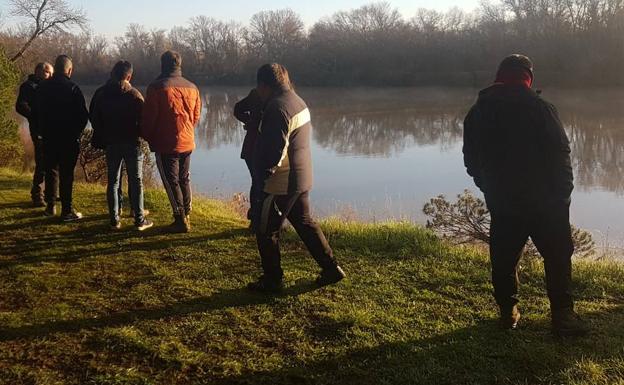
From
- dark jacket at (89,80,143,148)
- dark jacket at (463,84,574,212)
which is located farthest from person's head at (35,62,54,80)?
dark jacket at (463,84,574,212)

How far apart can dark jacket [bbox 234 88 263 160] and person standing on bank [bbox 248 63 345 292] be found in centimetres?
99

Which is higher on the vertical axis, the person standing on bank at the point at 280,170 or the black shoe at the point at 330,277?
the person standing on bank at the point at 280,170

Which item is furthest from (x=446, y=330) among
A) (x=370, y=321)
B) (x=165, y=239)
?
(x=165, y=239)

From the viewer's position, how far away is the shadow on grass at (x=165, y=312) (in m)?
3.66

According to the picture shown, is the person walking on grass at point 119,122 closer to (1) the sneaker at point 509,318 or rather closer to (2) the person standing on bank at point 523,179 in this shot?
(2) the person standing on bank at point 523,179

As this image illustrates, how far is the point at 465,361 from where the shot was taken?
3.32 metres

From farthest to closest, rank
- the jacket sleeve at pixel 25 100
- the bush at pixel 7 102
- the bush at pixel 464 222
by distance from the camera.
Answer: the bush at pixel 7 102 < the bush at pixel 464 222 < the jacket sleeve at pixel 25 100

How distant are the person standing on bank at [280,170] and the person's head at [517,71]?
4.73 feet

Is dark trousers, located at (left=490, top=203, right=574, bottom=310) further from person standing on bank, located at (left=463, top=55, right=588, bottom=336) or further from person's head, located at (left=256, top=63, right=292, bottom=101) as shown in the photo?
person's head, located at (left=256, top=63, right=292, bottom=101)

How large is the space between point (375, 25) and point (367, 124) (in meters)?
59.8

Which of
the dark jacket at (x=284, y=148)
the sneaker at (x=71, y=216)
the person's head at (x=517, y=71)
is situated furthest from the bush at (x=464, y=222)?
the sneaker at (x=71, y=216)

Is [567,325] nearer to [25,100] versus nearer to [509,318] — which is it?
[509,318]

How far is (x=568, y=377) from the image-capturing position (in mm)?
3070

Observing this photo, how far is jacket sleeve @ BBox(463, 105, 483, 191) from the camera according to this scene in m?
3.69
